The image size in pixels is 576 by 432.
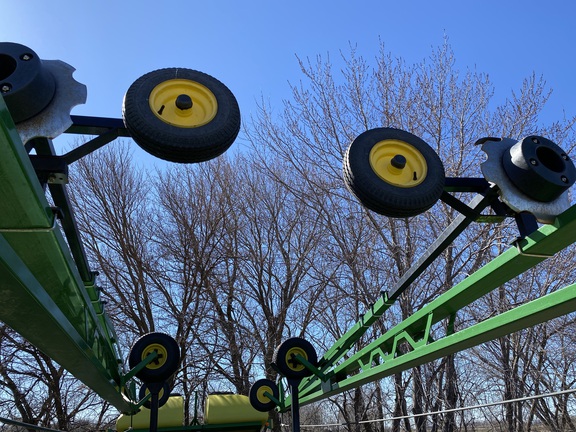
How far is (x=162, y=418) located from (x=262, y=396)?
1.55 meters

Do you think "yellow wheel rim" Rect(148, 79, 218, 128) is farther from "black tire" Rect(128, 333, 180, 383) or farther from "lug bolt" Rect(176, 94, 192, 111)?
"black tire" Rect(128, 333, 180, 383)

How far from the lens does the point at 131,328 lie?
49.8 feet

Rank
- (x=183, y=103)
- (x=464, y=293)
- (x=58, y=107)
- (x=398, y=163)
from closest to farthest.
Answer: (x=58, y=107) < (x=183, y=103) < (x=398, y=163) < (x=464, y=293)

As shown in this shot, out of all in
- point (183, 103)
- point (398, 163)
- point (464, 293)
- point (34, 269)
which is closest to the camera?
point (34, 269)

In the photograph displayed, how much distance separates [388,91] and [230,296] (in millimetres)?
8142

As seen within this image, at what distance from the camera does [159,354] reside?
610 centimetres

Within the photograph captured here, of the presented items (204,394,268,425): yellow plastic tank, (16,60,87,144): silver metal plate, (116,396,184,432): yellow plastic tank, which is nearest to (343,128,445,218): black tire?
(16,60,87,144): silver metal plate

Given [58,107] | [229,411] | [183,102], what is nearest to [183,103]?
[183,102]

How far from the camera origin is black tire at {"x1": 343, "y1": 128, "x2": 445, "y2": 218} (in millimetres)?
2805

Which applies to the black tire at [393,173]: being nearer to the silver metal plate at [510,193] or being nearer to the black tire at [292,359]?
the silver metal plate at [510,193]

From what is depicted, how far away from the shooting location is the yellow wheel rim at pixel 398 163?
9.57 ft

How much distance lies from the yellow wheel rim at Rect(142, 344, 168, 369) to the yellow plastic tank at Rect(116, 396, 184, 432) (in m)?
1.33

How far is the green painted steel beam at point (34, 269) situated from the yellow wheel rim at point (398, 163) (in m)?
1.76

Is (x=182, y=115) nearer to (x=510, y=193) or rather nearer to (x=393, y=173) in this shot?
(x=393, y=173)
